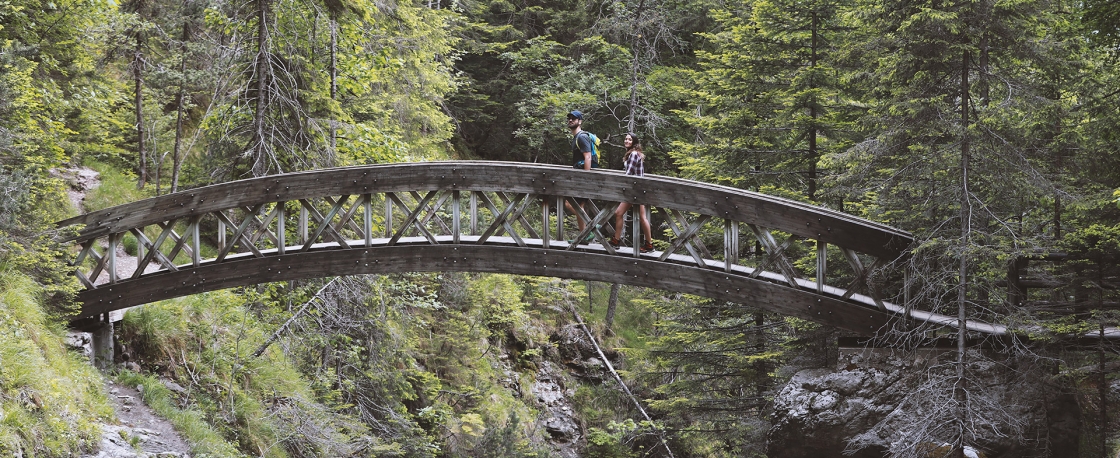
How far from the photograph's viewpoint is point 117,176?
17.2m

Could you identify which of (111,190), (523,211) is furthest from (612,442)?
(111,190)

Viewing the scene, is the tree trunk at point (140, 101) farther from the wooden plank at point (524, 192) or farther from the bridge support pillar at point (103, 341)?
the bridge support pillar at point (103, 341)

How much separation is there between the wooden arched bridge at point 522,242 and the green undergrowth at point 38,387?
1.64 m

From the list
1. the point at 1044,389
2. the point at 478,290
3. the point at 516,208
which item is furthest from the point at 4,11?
the point at 1044,389

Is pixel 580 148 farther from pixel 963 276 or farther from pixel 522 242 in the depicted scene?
pixel 963 276

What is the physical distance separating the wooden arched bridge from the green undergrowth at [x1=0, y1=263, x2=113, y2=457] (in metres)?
1.64

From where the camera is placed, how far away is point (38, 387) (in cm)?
779

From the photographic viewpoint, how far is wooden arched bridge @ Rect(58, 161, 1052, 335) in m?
10.3

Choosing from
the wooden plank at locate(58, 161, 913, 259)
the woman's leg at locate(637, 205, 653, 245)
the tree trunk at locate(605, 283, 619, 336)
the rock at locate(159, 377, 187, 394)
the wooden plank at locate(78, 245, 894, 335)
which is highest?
the wooden plank at locate(58, 161, 913, 259)

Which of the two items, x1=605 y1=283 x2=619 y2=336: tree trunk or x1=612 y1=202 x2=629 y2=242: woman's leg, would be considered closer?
x1=612 y1=202 x2=629 y2=242: woman's leg

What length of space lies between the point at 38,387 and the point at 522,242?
574 cm

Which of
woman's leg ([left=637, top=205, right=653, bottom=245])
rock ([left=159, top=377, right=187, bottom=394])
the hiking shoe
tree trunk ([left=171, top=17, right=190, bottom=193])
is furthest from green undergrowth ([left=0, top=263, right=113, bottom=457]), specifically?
woman's leg ([left=637, top=205, right=653, bottom=245])

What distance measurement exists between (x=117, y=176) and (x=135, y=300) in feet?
23.0

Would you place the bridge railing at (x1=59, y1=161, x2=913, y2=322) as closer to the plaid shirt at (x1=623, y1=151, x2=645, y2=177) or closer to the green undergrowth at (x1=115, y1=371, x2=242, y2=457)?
the plaid shirt at (x1=623, y1=151, x2=645, y2=177)
